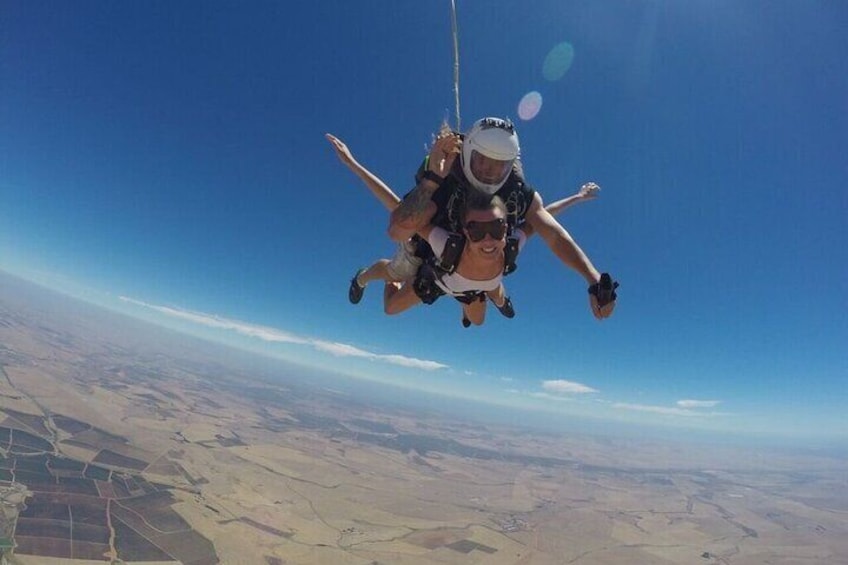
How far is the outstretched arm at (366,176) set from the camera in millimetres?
3256

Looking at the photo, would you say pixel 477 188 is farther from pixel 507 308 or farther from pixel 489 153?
pixel 507 308

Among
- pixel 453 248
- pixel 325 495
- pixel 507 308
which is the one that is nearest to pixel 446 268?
pixel 453 248

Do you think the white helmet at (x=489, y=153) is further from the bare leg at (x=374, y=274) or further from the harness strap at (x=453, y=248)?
the bare leg at (x=374, y=274)

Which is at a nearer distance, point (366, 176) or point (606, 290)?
point (606, 290)

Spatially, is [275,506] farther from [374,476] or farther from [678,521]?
[678,521]

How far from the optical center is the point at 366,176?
3.27 meters

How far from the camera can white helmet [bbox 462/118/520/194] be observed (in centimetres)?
262

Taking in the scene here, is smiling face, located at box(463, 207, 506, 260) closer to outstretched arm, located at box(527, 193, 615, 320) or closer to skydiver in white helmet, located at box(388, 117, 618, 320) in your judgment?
skydiver in white helmet, located at box(388, 117, 618, 320)

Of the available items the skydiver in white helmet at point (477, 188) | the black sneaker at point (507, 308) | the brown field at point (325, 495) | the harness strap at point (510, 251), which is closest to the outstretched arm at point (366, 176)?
the skydiver in white helmet at point (477, 188)

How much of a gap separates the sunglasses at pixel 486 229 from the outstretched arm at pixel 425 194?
0.30m

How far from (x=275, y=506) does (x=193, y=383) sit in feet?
278

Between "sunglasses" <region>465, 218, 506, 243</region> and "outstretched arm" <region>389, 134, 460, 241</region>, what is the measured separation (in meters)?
0.30

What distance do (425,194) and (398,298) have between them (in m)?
1.48

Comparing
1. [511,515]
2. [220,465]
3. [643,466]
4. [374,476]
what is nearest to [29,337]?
[220,465]
